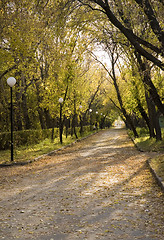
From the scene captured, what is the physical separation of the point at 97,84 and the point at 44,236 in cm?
3594

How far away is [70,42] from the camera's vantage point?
9430 mm

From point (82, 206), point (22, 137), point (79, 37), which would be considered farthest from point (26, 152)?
point (82, 206)

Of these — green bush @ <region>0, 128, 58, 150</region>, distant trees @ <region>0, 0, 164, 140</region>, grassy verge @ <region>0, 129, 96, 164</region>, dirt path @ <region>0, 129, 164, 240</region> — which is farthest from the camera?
green bush @ <region>0, 128, 58, 150</region>

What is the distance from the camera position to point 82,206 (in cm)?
557

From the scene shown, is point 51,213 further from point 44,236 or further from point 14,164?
point 14,164

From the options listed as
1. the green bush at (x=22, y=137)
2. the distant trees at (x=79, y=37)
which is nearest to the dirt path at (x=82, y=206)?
the distant trees at (x=79, y=37)

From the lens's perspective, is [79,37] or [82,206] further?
[79,37]

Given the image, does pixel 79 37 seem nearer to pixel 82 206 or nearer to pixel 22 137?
pixel 82 206

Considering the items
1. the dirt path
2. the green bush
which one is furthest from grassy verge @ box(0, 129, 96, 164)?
the dirt path

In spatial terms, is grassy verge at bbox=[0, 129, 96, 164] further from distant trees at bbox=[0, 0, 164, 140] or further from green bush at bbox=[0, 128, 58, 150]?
distant trees at bbox=[0, 0, 164, 140]

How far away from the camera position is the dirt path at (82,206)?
416cm

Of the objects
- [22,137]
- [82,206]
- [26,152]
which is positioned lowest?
[82,206]

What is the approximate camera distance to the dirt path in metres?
4.16

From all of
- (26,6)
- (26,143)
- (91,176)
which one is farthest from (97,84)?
(91,176)
